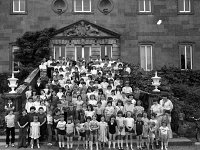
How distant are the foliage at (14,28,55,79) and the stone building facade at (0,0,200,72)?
764 millimetres

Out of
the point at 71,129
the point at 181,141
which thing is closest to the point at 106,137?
the point at 71,129

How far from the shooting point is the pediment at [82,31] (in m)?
27.9

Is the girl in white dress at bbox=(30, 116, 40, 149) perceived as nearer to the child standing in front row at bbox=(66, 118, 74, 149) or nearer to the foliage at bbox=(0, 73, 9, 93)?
the child standing in front row at bbox=(66, 118, 74, 149)

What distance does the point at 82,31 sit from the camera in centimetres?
2803

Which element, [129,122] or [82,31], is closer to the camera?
[129,122]

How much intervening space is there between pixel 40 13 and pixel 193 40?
13046 mm

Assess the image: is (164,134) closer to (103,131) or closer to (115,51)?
(103,131)

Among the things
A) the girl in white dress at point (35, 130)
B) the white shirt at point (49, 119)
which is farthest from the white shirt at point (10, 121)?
the white shirt at point (49, 119)

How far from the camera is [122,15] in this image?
1155 inches

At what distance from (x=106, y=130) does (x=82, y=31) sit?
15.2 meters

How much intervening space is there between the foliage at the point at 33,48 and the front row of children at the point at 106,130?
12.7 meters

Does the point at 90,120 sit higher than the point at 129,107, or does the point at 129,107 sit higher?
the point at 129,107

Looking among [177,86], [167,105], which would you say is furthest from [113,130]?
[177,86]

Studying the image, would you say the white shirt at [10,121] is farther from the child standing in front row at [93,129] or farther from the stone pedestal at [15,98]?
the child standing in front row at [93,129]
